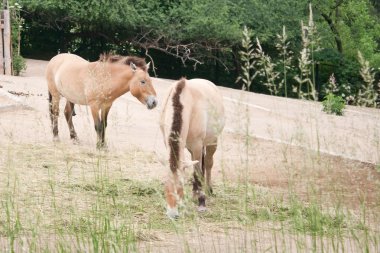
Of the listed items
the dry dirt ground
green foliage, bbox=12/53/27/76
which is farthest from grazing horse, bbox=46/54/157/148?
green foliage, bbox=12/53/27/76

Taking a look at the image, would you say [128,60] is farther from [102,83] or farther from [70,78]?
[70,78]

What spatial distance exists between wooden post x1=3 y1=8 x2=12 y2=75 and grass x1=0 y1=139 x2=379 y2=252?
865 cm

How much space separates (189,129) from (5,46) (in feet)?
40.1

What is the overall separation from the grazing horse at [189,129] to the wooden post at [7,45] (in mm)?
11301

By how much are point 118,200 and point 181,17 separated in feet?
52.3

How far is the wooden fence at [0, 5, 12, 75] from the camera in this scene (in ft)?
63.0

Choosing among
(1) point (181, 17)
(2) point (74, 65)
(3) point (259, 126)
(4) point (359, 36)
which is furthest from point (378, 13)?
(2) point (74, 65)

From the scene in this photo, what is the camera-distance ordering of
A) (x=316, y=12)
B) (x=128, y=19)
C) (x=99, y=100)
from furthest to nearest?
1. (x=316, y=12)
2. (x=128, y=19)
3. (x=99, y=100)

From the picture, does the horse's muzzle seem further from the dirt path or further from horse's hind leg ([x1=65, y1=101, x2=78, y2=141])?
horse's hind leg ([x1=65, y1=101, x2=78, y2=141])

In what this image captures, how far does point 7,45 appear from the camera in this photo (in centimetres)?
1927

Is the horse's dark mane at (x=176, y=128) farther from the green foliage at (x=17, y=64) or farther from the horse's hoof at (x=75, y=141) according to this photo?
the green foliage at (x=17, y=64)

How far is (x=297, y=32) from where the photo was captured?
26.6 m

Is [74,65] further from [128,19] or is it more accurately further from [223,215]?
[128,19]

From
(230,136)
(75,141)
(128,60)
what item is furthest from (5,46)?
(128,60)
